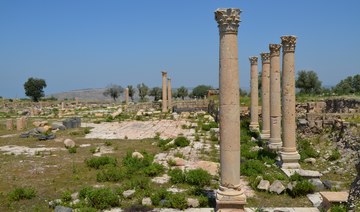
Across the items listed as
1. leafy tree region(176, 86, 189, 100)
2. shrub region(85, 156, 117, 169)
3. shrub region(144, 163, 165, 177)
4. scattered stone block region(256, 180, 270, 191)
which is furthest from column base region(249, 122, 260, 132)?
leafy tree region(176, 86, 189, 100)

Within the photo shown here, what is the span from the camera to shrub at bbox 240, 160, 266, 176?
12.1 meters

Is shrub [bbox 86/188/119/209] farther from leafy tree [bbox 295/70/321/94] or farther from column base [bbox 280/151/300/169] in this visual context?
leafy tree [bbox 295/70/321/94]

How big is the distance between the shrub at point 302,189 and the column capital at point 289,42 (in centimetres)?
537

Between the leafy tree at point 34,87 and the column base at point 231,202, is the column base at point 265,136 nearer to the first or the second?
the column base at point 231,202

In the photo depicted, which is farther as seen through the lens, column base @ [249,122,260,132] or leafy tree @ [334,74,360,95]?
leafy tree @ [334,74,360,95]

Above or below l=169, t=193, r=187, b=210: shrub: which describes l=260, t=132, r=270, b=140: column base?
above

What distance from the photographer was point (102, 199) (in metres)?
9.23

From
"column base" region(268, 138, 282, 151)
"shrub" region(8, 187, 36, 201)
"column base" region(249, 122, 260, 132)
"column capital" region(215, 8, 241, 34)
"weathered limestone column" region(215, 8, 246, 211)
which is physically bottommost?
"shrub" region(8, 187, 36, 201)

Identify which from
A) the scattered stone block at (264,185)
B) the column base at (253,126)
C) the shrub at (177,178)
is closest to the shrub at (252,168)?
the scattered stone block at (264,185)

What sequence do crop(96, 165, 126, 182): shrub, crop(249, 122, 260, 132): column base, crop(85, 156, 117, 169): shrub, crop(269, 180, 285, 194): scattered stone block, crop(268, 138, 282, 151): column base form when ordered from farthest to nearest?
1. crop(249, 122, 260, 132): column base
2. crop(268, 138, 282, 151): column base
3. crop(85, 156, 117, 169): shrub
4. crop(96, 165, 126, 182): shrub
5. crop(269, 180, 285, 194): scattered stone block

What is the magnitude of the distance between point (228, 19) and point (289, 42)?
5516 mm

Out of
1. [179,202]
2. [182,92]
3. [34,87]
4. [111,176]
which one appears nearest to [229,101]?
[179,202]

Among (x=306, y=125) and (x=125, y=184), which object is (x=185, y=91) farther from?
(x=125, y=184)

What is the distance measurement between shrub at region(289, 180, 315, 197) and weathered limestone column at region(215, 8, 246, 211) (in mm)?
2114
